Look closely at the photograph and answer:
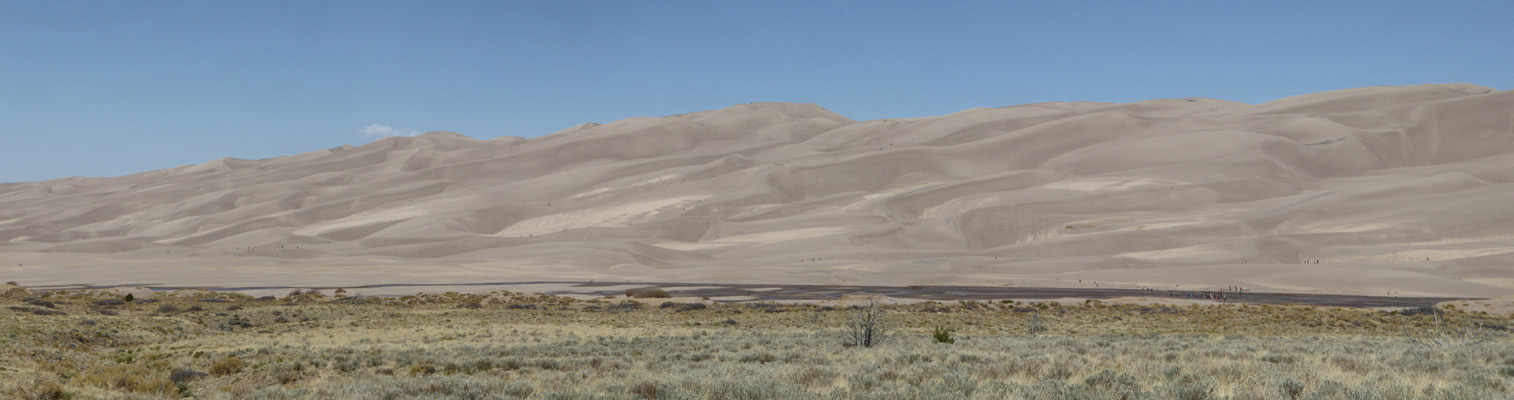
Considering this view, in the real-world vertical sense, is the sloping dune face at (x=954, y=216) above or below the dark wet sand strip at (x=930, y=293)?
above

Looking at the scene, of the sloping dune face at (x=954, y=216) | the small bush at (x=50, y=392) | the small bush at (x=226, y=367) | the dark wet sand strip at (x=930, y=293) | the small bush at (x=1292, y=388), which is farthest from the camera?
the sloping dune face at (x=954, y=216)

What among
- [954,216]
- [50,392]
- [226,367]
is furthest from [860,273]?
[50,392]

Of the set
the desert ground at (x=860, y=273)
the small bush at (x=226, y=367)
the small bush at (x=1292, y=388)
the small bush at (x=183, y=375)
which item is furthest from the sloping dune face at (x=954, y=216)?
the small bush at (x=1292, y=388)

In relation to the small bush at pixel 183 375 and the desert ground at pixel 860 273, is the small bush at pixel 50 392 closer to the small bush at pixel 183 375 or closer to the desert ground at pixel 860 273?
the desert ground at pixel 860 273

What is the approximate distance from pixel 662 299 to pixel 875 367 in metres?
40.9

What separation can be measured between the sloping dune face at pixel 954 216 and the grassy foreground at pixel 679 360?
4527cm

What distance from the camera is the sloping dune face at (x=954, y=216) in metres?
84.7

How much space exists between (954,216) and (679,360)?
371 feet

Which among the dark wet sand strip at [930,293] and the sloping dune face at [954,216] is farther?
the sloping dune face at [954,216]

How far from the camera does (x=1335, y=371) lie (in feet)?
40.4

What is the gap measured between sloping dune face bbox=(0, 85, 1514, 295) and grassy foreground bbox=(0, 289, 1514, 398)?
45.3 m

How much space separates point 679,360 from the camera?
1677cm

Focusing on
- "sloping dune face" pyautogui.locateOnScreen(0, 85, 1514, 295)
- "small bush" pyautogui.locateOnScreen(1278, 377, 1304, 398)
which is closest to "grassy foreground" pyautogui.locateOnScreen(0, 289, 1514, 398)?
"small bush" pyautogui.locateOnScreen(1278, 377, 1304, 398)

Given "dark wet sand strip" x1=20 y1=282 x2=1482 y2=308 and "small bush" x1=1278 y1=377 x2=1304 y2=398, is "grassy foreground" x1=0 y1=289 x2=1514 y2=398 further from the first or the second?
"dark wet sand strip" x1=20 y1=282 x2=1482 y2=308
